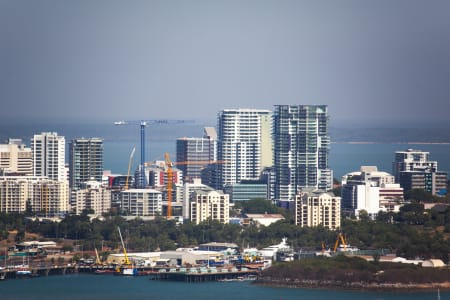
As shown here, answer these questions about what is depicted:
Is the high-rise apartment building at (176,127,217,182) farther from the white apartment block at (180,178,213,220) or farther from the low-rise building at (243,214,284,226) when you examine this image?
the low-rise building at (243,214,284,226)

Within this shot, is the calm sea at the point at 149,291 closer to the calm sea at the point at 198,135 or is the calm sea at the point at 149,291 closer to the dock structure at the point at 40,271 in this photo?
the dock structure at the point at 40,271

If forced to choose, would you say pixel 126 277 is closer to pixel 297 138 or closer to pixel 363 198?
pixel 363 198

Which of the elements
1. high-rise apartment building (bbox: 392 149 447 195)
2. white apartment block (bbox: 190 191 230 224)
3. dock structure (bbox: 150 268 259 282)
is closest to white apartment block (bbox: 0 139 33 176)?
white apartment block (bbox: 190 191 230 224)

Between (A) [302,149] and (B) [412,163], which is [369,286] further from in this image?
(B) [412,163]

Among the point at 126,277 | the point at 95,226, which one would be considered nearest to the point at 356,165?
the point at 95,226

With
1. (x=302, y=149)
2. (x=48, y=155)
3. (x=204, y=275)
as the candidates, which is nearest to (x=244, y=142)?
(x=302, y=149)
